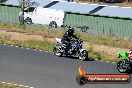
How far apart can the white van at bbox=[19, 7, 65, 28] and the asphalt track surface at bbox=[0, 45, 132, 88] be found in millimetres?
18938

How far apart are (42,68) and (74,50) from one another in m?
3.57

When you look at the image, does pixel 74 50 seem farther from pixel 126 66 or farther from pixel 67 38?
pixel 126 66

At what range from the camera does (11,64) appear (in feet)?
65.5

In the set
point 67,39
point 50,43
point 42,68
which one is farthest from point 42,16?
point 42,68

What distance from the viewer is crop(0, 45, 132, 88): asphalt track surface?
16.2m

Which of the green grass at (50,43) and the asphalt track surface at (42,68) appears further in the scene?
the green grass at (50,43)

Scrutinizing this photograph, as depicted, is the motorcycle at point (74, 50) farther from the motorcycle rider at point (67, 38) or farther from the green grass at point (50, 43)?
the green grass at point (50, 43)

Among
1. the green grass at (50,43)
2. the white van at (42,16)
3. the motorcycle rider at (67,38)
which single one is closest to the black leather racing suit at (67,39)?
the motorcycle rider at (67,38)

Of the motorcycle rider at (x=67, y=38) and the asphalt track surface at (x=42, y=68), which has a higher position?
the motorcycle rider at (x=67, y=38)

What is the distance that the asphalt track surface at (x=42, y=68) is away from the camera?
1616 cm

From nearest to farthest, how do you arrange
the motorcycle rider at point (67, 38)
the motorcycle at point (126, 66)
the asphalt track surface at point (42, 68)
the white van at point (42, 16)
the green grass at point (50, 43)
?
1. the asphalt track surface at point (42, 68)
2. the motorcycle at point (126, 66)
3. the motorcycle rider at point (67, 38)
4. the green grass at point (50, 43)
5. the white van at point (42, 16)

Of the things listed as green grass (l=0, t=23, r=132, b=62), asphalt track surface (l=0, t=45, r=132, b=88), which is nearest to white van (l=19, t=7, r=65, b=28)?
green grass (l=0, t=23, r=132, b=62)

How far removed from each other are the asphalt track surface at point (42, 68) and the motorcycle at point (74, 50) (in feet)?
1.23

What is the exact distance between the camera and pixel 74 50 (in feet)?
73.1
